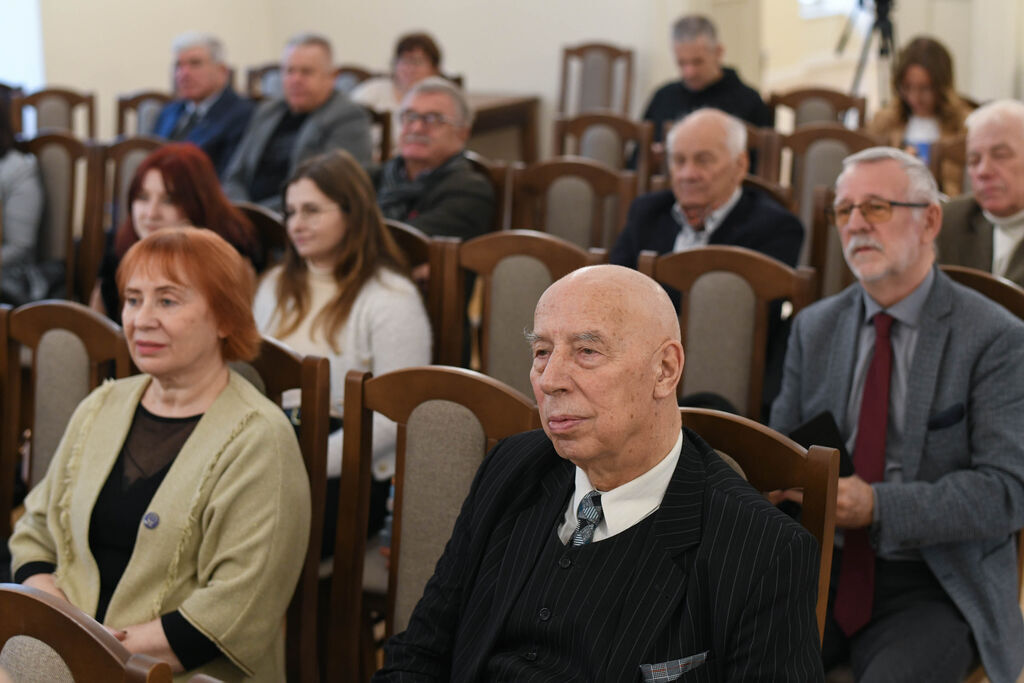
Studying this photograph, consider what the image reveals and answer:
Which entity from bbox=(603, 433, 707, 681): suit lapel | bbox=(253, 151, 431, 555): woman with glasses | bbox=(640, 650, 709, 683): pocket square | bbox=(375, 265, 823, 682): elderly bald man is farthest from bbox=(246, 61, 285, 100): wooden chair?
bbox=(640, 650, 709, 683): pocket square

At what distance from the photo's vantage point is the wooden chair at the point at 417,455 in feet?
5.82

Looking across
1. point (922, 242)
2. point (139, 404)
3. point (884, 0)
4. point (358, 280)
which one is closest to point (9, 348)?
point (139, 404)

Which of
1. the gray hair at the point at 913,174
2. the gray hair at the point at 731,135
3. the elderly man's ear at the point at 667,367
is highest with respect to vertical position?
the gray hair at the point at 731,135

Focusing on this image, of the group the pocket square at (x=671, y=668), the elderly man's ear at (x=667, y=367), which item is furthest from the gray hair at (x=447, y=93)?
the pocket square at (x=671, y=668)

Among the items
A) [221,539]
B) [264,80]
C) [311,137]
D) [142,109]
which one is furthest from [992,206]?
[264,80]

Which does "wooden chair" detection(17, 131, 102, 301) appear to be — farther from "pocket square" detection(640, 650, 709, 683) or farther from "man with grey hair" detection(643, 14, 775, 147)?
"pocket square" detection(640, 650, 709, 683)

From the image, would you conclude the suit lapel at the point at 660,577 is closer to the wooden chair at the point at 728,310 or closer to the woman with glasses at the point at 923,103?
the wooden chair at the point at 728,310

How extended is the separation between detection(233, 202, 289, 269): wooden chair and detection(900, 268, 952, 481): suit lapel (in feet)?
5.69

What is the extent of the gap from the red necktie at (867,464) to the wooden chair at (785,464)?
36cm

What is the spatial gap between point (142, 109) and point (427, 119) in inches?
103

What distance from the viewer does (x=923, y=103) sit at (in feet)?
15.1

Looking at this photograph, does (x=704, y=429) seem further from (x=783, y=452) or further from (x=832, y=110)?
(x=832, y=110)

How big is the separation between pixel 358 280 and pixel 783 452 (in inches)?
54.0

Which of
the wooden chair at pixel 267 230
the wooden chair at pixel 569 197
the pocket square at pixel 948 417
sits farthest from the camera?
the wooden chair at pixel 569 197
